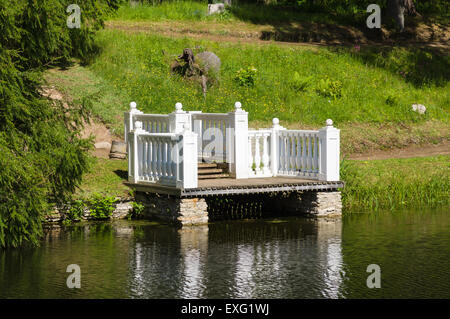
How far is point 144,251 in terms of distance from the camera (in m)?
16.0

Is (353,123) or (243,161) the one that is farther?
(353,123)

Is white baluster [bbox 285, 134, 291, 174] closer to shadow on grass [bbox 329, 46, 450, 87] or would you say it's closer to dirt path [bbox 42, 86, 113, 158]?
dirt path [bbox 42, 86, 113, 158]

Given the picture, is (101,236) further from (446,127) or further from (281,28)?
(281,28)

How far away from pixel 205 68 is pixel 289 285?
64.7 feet

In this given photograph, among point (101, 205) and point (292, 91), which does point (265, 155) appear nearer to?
point (101, 205)

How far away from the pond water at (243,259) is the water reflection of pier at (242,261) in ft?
0.05

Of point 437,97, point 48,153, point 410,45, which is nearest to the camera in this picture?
point 48,153

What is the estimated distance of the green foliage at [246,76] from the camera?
3256 centimetres

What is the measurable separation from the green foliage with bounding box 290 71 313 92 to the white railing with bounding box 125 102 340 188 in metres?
11.6

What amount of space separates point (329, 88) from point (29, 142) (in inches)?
717

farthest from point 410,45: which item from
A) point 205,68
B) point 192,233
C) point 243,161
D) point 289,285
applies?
point 289,285

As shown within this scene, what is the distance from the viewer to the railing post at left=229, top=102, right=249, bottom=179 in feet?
66.1

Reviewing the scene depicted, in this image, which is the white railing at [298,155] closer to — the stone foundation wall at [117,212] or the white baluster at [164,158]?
the white baluster at [164,158]

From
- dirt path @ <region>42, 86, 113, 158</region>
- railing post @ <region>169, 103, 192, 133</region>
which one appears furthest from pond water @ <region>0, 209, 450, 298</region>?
dirt path @ <region>42, 86, 113, 158</region>
